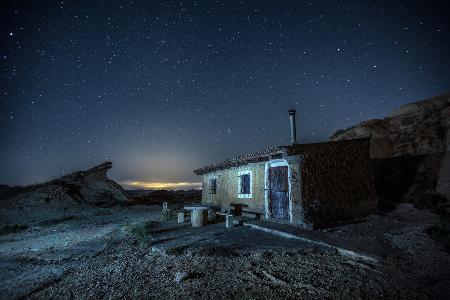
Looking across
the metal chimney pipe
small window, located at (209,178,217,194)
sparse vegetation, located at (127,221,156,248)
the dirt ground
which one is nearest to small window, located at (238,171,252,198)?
the metal chimney pipe

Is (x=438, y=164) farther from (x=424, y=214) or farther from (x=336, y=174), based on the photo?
(x=336, y=174)

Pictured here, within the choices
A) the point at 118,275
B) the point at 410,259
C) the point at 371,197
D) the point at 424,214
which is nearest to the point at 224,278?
the point at 118,275

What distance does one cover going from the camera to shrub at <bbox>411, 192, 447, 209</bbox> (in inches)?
488

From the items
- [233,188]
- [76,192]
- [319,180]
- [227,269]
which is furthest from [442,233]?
[76,192]

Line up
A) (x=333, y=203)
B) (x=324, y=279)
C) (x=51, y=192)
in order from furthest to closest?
(x=51, y=192)
(x=333, y=203)
(x=324, y=279)

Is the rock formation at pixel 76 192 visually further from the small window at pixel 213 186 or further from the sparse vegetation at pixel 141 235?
the sparse vegetation at pixel 141 235

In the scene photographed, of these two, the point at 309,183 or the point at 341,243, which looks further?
the point at 309,183

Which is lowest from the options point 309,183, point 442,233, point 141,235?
point 141,235

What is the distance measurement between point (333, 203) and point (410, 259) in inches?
182

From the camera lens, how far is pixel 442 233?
7520 millimetres

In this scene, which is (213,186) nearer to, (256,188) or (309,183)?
(256,188)

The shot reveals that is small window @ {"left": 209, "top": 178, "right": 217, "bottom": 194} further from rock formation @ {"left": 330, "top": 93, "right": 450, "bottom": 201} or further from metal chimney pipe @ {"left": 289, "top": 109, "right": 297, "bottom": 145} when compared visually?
rock formation @ {"left": 330, "top": 93, "right": 450, "bottom": 201}

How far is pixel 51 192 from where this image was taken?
75.9ft

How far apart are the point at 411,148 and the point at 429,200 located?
35.1ft
